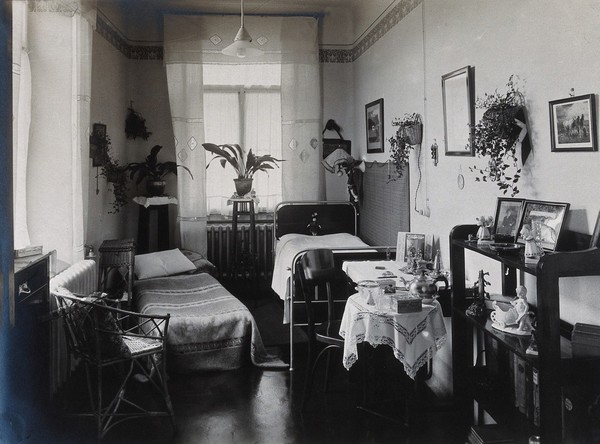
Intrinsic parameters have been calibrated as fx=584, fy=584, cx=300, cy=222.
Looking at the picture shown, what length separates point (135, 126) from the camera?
8.01 meters

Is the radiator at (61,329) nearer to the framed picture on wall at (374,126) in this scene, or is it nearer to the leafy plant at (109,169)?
the leafy plant at (109,169)

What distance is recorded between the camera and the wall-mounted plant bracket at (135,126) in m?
7.98

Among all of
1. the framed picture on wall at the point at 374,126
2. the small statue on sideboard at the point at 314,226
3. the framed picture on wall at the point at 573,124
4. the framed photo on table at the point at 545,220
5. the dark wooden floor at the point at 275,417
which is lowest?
the dark wooden floor at the point at 275,417

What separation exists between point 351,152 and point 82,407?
5.34m

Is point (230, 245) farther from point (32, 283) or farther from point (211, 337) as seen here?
point (32, 283)

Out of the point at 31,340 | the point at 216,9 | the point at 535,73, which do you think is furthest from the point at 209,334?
the point at 216,9

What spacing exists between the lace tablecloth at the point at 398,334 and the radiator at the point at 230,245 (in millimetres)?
4534

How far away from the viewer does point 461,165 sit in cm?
455

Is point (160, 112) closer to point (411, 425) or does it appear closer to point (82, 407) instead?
point (82, 407)

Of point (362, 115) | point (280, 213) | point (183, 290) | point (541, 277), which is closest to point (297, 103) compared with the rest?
point (362, 115)

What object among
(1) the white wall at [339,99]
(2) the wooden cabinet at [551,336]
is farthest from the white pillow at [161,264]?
(2) the wooden cabinet at [551,336]

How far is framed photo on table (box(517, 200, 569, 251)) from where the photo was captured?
119 inches

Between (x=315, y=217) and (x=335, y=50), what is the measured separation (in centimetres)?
245

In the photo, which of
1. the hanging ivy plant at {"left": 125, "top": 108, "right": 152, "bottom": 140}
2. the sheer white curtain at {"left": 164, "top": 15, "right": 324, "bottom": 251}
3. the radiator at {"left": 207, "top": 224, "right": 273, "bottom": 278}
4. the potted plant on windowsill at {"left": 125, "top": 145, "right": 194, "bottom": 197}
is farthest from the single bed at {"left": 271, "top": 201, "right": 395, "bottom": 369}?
the hanging ivy plant at {"left": 125, "top": 108, "right": 152, "bottom": 140}
